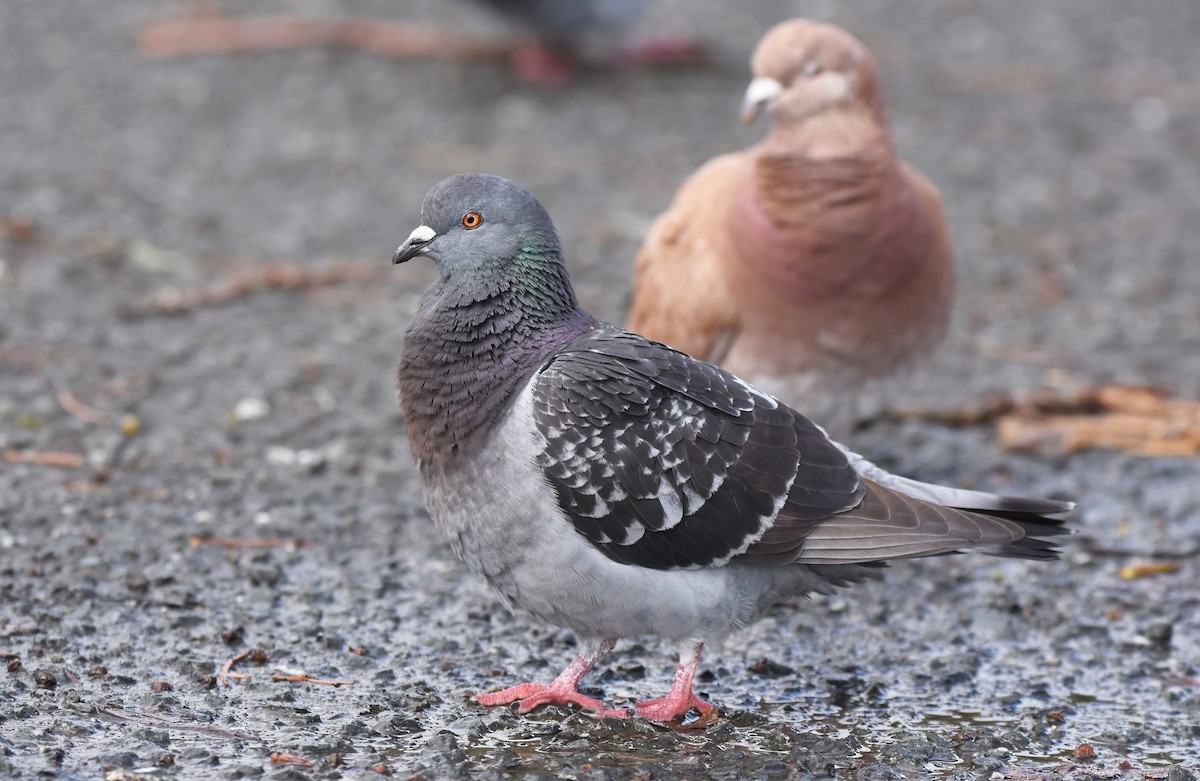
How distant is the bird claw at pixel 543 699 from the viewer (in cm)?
452

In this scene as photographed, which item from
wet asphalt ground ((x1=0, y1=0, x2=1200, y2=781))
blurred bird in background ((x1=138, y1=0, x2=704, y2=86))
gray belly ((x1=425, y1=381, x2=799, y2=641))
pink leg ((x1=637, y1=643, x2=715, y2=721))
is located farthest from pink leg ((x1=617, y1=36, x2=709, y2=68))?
pink leg ((x1=637, y1=643, x2=715, y2=721))

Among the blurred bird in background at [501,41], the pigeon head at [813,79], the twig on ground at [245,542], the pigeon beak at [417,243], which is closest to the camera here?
the pigeon beak at [417,243]

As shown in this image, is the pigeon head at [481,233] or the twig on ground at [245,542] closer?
the pigeon head at [481,233]

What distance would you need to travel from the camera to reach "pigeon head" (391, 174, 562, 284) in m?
4.62

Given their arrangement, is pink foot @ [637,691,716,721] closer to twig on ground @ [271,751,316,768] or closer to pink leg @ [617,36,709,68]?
twig on ground @ [271,751,316,768]

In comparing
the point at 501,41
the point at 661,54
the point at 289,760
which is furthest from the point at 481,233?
the point at 501,41

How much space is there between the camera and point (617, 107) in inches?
461

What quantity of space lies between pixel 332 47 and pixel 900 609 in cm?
876

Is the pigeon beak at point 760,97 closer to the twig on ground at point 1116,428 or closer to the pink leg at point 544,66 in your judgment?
the twig on ground at point 1116,428

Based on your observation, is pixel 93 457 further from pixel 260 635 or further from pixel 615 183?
pixel 615 183

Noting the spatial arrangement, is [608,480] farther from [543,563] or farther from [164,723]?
[164,723]

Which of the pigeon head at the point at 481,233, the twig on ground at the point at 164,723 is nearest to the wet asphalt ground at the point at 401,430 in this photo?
the twig on ground at the point at 164,723

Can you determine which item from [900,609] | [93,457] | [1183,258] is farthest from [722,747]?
[1183,258]

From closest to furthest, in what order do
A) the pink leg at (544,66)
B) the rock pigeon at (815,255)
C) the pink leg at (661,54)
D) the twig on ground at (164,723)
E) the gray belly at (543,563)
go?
the twig on ground at (164,723) → the gray belly at (543,563) → the rock pigeon at (815,255) → the pink leg at (544,66) → the pink leg at (661,54)
